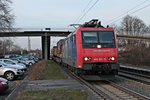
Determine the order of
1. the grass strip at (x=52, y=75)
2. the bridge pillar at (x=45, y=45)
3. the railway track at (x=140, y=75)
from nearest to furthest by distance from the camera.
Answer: the railway track at (x=140, y=75) < the grass strip at (x=52, y=75) < the bridge pillar at (x=45, y=45)

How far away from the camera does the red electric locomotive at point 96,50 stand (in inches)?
834

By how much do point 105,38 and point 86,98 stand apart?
8.97 meters

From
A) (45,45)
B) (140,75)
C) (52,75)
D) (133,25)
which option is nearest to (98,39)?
(52,75)

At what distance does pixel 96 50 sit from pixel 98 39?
0.76m

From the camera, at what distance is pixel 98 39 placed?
71.6ft

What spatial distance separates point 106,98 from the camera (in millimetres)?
13812

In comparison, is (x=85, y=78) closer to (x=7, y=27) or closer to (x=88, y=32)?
(x=88, y=32)

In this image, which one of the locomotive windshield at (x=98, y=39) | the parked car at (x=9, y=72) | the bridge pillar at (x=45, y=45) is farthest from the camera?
the bridge pillar at (x=45, y=45)

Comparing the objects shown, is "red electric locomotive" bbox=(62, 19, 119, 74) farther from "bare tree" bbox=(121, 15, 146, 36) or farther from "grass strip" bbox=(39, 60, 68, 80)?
"bare tree" bbox=(121, 15, 146, 36)

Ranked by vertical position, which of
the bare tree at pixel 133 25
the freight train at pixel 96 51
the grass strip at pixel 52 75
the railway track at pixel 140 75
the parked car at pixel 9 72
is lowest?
the railway track at pixel 140 75

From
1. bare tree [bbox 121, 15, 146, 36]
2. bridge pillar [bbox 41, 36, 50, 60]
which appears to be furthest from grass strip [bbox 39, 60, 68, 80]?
bare tree [bbox 121, 15, 146, 36]

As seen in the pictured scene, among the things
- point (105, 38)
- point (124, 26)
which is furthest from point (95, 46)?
point (124, 26)

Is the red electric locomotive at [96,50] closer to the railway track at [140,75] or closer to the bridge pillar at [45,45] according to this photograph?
the railway track at [140,75]

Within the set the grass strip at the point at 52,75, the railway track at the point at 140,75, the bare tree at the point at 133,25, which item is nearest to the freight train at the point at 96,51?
the railway track at the point at 140,75
